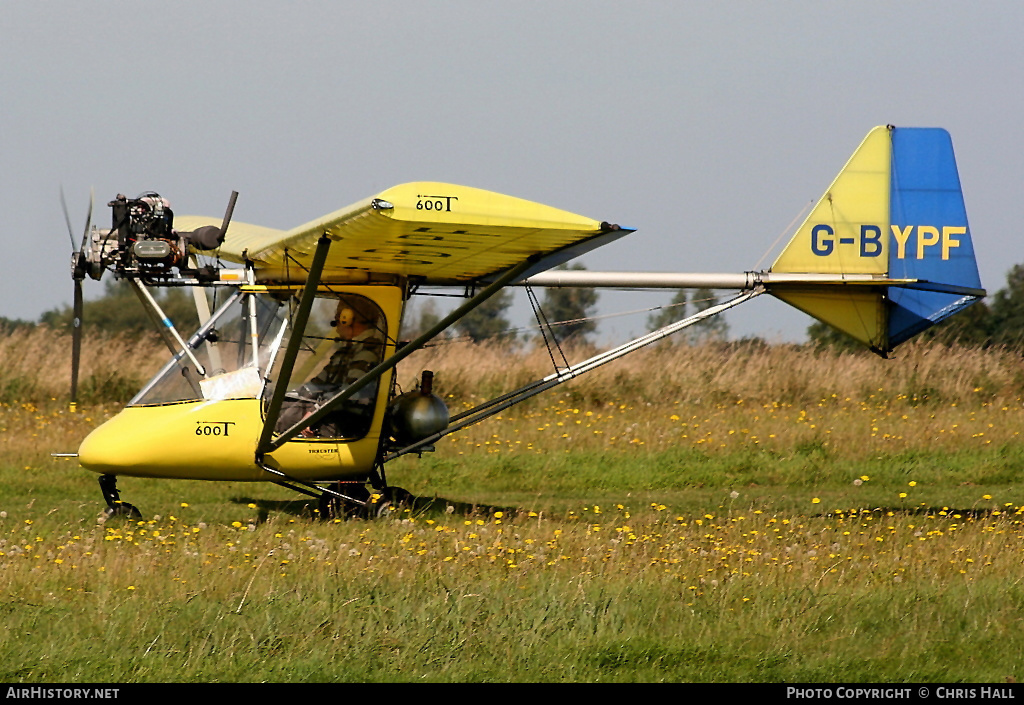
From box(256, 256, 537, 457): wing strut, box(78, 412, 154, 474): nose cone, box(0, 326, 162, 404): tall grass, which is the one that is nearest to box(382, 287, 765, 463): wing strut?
box(256, 256, 537, 457): wing strut

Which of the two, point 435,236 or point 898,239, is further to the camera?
point 898,239

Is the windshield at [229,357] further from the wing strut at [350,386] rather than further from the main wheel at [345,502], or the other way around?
the main wheel at [345,502]

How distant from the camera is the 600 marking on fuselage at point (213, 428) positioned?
991 cm

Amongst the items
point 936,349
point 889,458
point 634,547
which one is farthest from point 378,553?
point 936,349

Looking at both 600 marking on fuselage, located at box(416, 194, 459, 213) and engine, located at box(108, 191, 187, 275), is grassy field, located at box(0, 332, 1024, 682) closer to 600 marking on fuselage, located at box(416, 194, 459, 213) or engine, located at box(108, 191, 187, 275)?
engine, located at box(108, 191, 187, 275)

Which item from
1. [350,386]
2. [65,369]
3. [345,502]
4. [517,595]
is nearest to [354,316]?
[350,386]

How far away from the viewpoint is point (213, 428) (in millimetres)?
9930

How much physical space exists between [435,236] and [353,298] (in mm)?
2046

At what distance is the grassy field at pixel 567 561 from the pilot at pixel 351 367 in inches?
37.0

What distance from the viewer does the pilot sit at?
33.7 ft

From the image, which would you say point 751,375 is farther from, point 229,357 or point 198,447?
point 198,447

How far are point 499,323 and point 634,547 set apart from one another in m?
31.3

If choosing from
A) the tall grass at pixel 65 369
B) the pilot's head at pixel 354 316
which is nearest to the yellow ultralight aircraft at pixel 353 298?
the pilot's head at pixel 354 316

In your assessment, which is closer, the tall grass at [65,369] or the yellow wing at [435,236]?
the yellow wing at [435,236]
